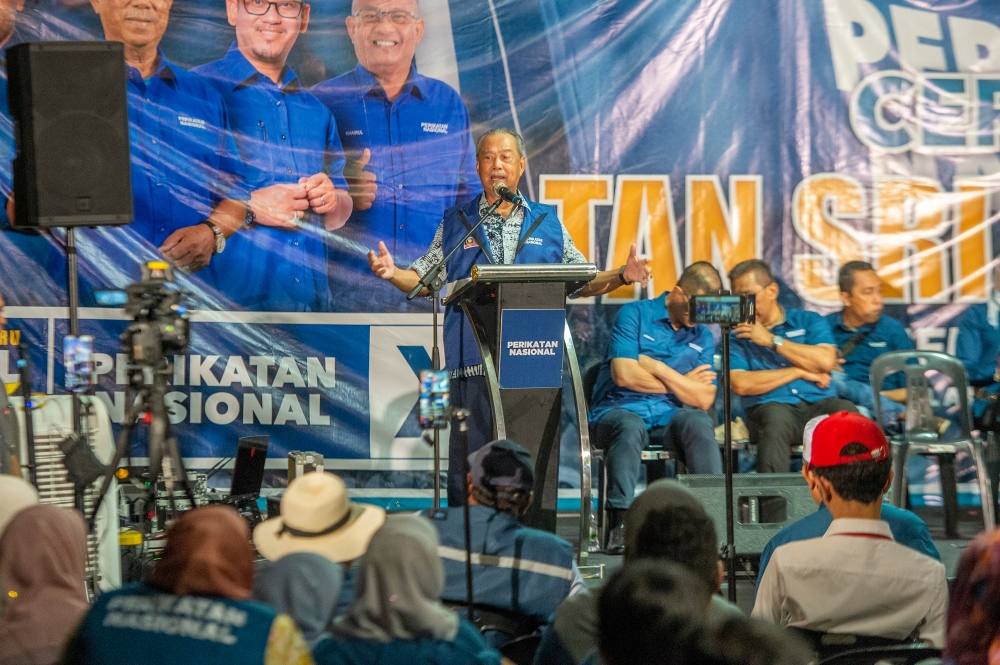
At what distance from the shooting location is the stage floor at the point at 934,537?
4336mm

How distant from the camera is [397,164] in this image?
5.75 metres

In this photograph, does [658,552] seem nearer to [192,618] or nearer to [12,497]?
[192,618]

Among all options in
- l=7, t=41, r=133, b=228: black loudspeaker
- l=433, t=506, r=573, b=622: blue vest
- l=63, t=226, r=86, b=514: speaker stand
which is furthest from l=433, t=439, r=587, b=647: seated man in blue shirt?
l=7, t=41, r=133, b=228: black loudspeaker

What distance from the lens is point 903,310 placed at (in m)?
5.93

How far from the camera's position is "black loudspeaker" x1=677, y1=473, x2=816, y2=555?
4.23m

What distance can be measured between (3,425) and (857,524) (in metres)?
3.26

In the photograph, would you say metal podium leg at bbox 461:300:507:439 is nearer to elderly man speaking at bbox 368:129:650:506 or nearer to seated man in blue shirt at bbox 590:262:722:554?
elderly man speaking at bbox 368:129:650:506

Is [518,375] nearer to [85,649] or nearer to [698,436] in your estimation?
[698,436]

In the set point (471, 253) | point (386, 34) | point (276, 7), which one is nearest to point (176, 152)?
point (276, 7)

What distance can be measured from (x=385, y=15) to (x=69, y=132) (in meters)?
2.02

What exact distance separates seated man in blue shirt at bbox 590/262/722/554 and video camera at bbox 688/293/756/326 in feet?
4.37

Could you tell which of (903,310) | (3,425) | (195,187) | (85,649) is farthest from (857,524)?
(195,187)

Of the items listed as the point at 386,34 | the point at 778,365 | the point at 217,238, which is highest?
the point at 386,34

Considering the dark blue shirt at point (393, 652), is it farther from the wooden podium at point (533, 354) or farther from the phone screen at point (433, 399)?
the wooden podium at point (533, 354)
